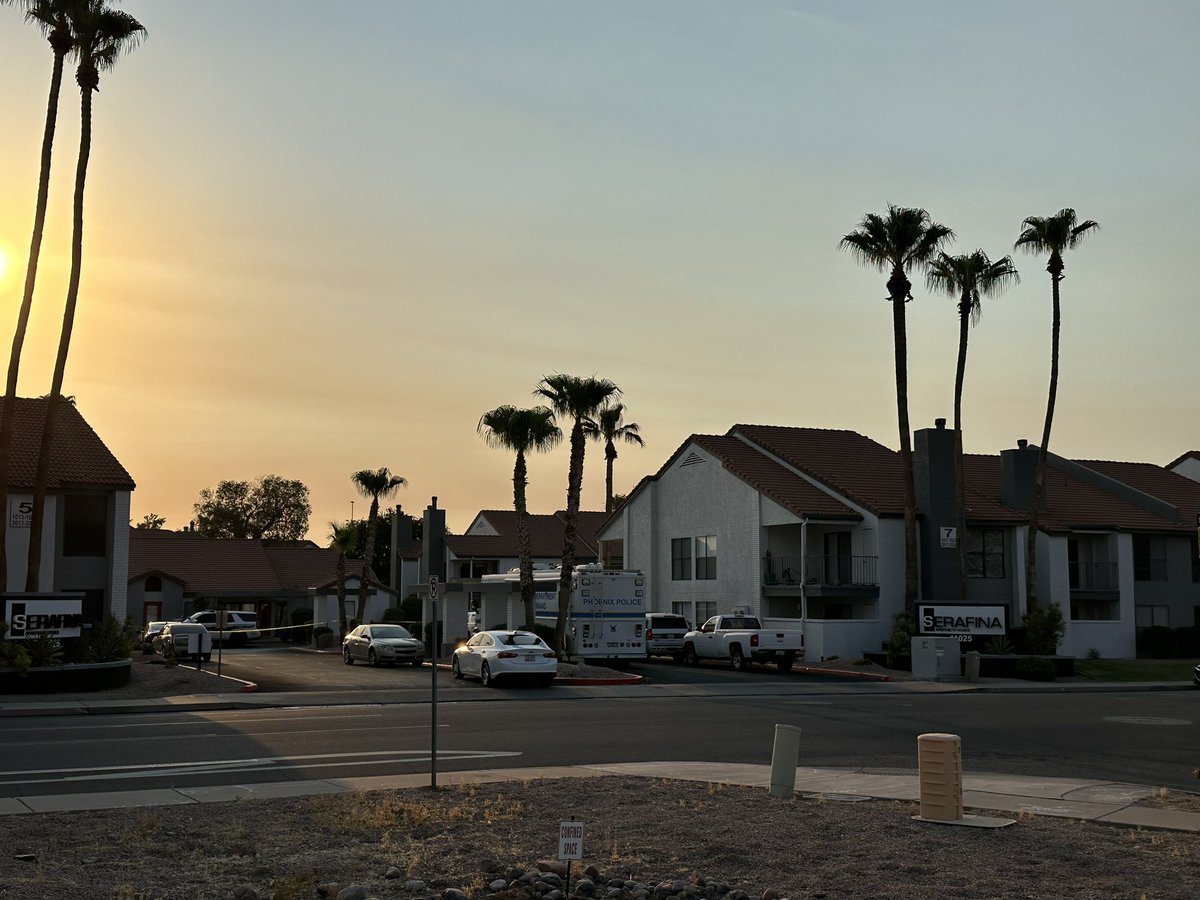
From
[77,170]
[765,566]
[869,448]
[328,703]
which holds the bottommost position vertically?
[328,703]

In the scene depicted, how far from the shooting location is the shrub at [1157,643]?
48.3 metres

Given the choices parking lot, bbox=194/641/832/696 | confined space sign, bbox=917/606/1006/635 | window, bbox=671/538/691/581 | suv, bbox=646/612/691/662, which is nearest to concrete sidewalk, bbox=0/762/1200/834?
parking lot, bbox=194/641/832/696

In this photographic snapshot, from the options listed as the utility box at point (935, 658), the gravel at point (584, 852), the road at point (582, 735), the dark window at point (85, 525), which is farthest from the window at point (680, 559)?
the gravel at point (584, 852)

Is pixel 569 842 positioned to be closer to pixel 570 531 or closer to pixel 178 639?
pixel 570 531

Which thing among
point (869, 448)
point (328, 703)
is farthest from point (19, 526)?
point (869, 448)

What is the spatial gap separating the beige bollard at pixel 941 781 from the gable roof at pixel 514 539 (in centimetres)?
6244

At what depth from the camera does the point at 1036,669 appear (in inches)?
1483

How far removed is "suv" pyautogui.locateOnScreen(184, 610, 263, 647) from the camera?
189ft

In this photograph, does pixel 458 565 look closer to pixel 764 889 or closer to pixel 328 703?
A: pixel 328 703

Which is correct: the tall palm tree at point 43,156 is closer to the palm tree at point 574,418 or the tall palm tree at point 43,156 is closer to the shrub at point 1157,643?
the palm tree at point 574,418

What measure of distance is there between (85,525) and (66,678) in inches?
446

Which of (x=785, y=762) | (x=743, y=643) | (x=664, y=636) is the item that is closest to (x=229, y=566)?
(x=664, y=636)

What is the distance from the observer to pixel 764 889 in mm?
8625

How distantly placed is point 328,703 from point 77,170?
1701cm
